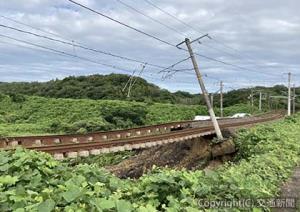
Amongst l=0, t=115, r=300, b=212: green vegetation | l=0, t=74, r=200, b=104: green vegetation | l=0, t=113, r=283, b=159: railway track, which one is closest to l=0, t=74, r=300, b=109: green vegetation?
l=0, t=74, r=200, b=104: green vegetation

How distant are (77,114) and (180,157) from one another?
2686cm

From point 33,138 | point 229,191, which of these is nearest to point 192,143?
point 33,138

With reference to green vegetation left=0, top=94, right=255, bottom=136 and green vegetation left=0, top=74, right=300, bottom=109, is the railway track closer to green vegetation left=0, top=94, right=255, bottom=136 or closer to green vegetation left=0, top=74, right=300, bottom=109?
green vegetation left=0, top=94, right=255, bottom=136

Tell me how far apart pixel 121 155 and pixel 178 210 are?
25.3 metres

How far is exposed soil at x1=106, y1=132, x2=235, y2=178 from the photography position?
2456 centimetres

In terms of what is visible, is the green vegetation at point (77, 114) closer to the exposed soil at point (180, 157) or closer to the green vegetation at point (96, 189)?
the exposed soil at point (180, 157)

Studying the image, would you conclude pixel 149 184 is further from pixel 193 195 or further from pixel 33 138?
pixel 33 138

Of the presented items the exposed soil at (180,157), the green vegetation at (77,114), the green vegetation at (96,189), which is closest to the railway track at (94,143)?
the exposed soil at (180,157)

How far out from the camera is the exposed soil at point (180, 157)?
24.6 m

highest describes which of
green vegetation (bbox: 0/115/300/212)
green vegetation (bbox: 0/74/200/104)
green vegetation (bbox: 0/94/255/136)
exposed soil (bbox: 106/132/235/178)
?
green vegetation (bbox: 0/74/200/104)

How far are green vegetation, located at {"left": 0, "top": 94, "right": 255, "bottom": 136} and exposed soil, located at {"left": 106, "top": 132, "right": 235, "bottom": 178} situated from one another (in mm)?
13449

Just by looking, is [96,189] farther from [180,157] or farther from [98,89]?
[98,89]

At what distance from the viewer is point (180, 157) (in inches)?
1101

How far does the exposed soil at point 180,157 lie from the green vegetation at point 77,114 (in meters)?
13.4
